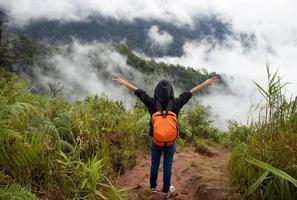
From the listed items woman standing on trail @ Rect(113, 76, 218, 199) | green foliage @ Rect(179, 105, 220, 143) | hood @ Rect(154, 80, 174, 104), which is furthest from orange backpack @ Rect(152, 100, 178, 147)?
green foliage @ Rect(179, 105, 220, 143)

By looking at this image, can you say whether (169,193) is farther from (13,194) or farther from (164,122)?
(13,194)

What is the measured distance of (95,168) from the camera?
189 inches

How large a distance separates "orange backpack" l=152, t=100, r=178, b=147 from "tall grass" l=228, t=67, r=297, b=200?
34.0 inches

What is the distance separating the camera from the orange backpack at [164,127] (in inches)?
200

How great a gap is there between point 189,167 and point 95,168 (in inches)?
107

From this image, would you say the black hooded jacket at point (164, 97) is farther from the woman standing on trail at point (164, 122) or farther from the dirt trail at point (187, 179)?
the dirt trail at point (187, 179)

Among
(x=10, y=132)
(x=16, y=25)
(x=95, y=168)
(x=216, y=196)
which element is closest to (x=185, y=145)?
(x=216, y=196)

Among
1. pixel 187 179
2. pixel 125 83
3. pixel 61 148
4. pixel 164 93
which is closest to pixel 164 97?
pixel 164 93

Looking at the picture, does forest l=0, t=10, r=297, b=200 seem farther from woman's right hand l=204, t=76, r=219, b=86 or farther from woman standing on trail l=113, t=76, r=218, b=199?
woman's right hand l=204, t=76, r=219, b=86

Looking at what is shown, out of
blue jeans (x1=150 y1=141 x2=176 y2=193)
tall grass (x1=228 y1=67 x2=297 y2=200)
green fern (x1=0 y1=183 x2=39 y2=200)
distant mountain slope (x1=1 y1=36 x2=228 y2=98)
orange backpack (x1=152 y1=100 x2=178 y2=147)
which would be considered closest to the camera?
green fern (x1=0 y1=183 x2=39 y2=200)

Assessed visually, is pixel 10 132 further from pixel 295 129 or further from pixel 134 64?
pixel 134 64

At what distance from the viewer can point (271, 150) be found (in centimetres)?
471

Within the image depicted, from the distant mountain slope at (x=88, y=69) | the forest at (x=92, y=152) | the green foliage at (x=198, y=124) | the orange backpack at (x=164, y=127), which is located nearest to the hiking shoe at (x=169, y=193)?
the forest at (x=92, y=152)

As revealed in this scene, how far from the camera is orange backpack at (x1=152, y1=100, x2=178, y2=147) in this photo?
16.6ft
